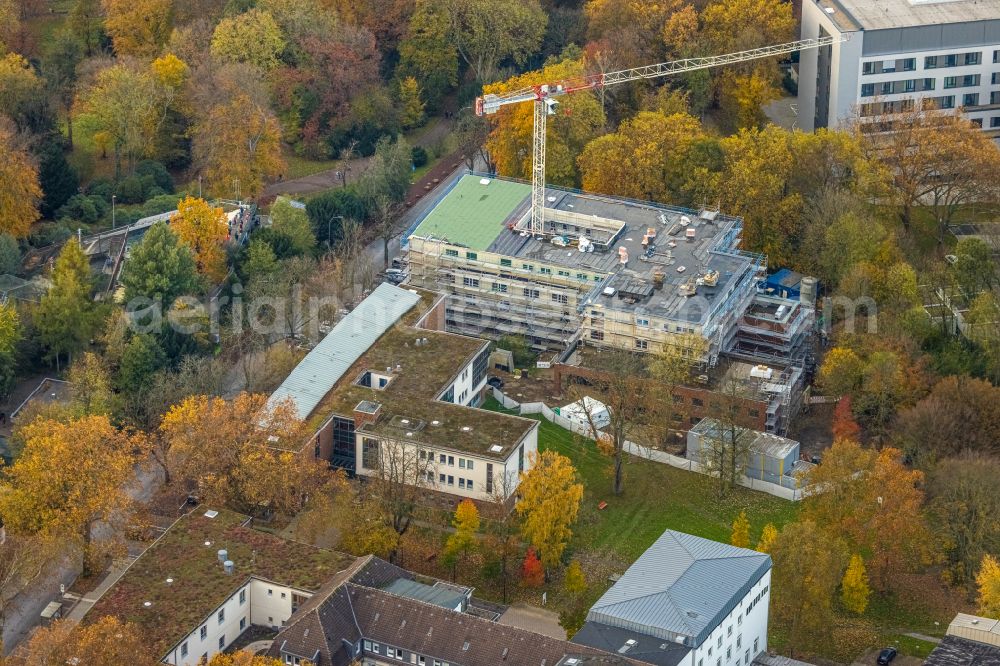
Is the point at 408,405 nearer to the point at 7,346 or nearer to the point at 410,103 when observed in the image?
the point at 7,346

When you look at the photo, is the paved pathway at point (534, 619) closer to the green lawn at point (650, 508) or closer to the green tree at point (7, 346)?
the green lawn at point (650, 508)

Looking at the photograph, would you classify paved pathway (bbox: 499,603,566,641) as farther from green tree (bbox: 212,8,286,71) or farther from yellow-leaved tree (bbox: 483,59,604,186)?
green tree (bbox: 212,8,286,71)

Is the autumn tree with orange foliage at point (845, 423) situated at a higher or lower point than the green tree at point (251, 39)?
lower

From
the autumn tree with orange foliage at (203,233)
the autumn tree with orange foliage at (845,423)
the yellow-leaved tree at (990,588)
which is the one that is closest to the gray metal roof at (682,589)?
the yellow-leaved tree at (990,588)

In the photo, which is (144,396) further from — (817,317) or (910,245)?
(910,245)

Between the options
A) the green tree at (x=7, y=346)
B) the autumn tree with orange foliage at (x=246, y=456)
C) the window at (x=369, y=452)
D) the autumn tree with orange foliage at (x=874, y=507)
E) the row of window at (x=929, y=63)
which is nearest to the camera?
the autumn tree with orange foliage at (x=874, y=507)

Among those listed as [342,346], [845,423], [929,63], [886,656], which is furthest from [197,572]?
[929,63]

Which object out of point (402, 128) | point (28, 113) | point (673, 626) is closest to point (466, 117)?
point (402, 128)
